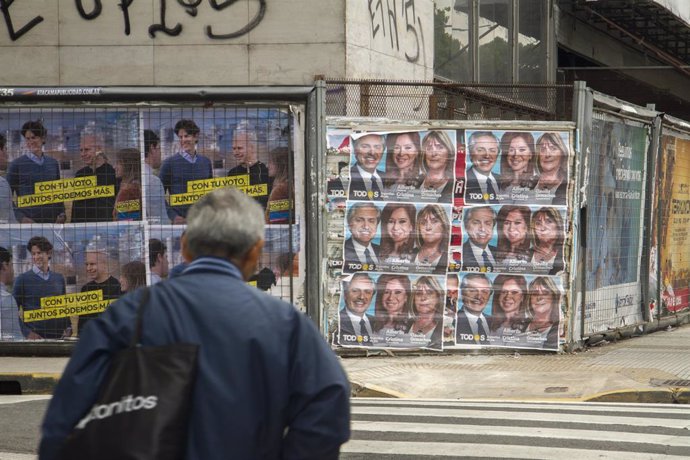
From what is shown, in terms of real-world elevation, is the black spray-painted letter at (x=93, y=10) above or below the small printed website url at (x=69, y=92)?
above

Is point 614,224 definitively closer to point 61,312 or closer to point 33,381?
point 61,312

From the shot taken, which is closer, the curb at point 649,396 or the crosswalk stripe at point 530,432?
the crosswalk stripe at point 530,432

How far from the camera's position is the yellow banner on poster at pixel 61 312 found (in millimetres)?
12023

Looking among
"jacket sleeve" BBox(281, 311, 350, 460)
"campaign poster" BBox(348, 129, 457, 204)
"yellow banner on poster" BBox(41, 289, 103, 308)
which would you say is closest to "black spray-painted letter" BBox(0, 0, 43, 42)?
"yellow banner on poster" BBox(41, 289, 103, 308)

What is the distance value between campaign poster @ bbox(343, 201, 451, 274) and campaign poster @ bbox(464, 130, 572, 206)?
485 millimetres

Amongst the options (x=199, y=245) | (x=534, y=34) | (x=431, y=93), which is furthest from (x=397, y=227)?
(x=534, y=34)

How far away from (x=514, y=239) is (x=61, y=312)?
5129mm

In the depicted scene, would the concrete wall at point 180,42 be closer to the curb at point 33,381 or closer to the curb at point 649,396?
the curb at point 33,381

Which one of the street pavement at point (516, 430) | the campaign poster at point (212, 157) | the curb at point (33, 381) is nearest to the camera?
the street pavement at point (516, 430)

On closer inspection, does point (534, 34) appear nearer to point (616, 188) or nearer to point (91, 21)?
point (616, 188)

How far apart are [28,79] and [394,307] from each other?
587 cm

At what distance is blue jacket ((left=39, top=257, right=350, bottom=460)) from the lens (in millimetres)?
2871

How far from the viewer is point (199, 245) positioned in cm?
314

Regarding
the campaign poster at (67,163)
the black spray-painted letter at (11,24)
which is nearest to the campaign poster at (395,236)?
the campaign poster at (67,163)
